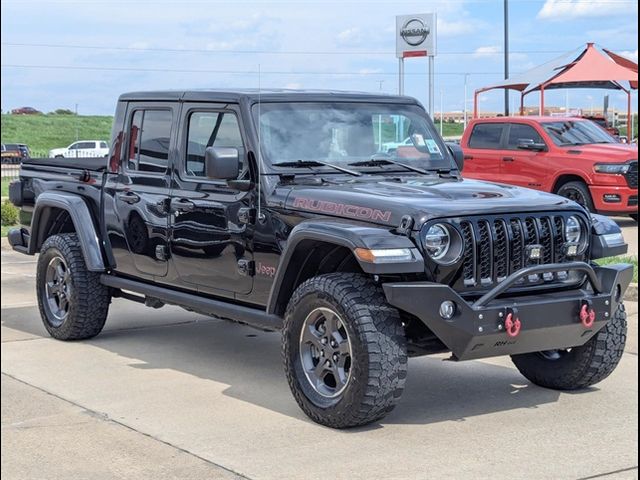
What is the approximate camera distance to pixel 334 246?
5898mm

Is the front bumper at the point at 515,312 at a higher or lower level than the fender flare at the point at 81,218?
lower

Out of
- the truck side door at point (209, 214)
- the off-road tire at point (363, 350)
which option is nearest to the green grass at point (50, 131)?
the truck side door at point (209, 214)

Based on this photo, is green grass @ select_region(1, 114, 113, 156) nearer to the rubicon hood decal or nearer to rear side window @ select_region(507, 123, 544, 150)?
rear side window @ select_region(507, 123, 544, 150)

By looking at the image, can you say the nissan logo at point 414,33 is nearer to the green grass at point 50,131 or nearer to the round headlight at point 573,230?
the round headlight at point 573,230

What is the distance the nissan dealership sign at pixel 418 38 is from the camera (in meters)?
16.5

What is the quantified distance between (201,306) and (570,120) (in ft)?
35.3

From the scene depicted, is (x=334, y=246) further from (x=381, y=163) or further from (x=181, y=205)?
(x=181, y=205)

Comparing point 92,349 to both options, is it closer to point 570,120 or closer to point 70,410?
point 70,410

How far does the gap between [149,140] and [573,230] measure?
10.4ft

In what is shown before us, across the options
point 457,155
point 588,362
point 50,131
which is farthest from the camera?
point 50,131

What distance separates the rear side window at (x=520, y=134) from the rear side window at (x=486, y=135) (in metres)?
0.20

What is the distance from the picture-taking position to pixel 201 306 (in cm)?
684


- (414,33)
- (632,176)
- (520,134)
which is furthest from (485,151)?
(632,176)

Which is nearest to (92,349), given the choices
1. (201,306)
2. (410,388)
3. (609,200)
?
(201,306)
